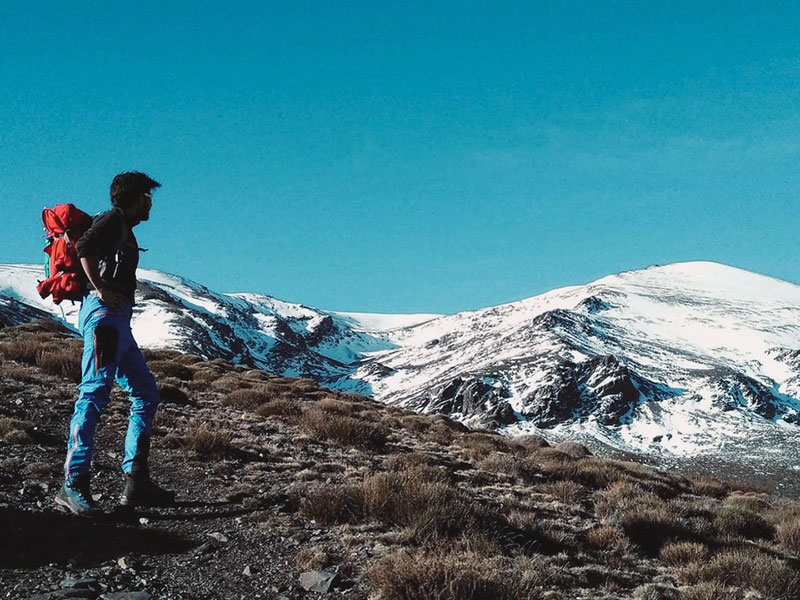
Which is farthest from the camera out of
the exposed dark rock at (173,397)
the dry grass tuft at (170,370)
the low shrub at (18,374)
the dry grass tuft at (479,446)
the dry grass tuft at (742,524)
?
the dry grass tuft at (170,370)

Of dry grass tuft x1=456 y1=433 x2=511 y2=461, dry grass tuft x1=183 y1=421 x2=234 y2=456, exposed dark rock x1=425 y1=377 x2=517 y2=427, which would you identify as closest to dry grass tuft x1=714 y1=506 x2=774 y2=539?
dry grass tuft x1=456 y1=433 x2=511 y2=461

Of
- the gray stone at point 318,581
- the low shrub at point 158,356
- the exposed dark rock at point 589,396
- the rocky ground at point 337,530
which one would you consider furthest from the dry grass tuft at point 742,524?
the exposed dark rock at point 589,396

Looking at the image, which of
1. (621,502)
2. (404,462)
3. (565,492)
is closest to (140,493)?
(404,462)

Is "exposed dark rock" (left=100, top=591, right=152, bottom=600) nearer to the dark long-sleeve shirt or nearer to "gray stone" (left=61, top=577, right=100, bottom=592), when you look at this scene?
"gray stone" (left=61, top=577, right=100, bottom=592)

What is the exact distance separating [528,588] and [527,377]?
198166 mm

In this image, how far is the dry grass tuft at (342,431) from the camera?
13.4m

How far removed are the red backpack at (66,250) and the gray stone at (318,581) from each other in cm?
378

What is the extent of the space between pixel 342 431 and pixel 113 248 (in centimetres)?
751

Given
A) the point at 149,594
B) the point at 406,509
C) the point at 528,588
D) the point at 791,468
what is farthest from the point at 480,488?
the point at 791,468

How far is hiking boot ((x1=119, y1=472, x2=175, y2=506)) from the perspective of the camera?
7311mm

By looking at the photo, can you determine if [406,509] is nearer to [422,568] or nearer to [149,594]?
[422,568]

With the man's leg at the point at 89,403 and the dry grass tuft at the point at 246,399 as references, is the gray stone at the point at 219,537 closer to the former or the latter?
the man's leg at the point at 89,403

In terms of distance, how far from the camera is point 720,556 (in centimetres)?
798

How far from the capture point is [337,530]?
7.27m
